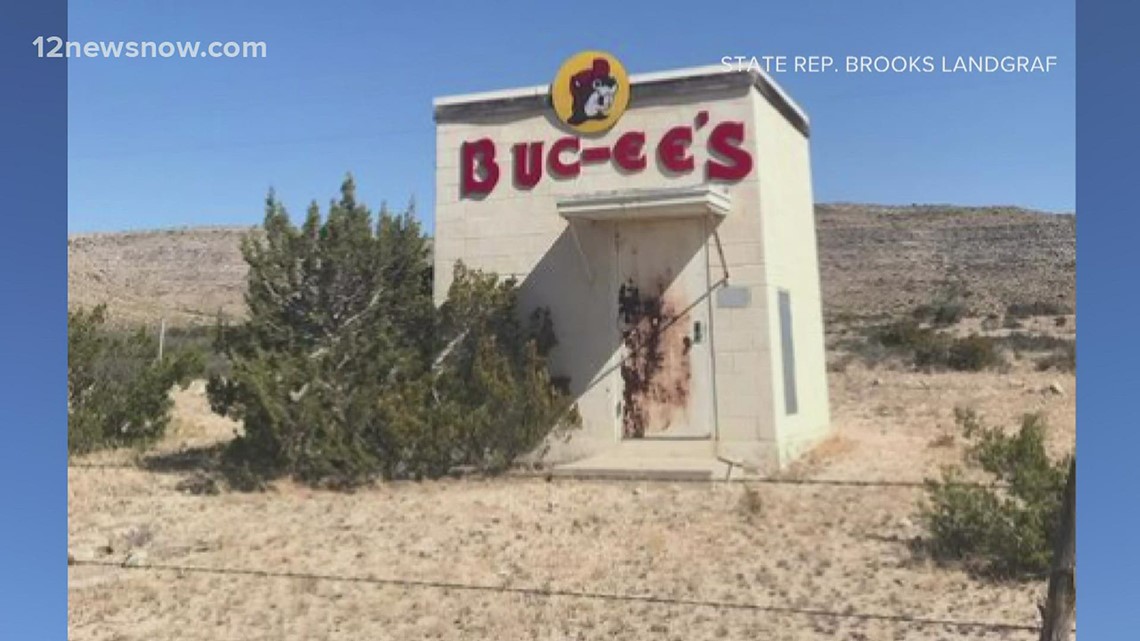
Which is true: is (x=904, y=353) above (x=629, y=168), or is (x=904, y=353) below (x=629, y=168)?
below

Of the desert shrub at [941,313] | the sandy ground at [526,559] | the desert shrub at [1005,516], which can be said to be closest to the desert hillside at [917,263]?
the desert shrub at [941,313]

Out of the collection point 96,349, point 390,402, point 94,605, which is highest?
point 96,349

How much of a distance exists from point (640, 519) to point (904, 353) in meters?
16.3

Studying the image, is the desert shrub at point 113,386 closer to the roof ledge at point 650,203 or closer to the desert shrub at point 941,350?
the roof ledge at point 650,203

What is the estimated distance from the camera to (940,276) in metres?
36.2

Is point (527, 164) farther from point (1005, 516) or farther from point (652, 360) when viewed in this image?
point (1005, 516)

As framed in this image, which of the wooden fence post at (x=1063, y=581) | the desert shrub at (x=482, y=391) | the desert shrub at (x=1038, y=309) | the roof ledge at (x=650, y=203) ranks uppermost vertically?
the desert shrub at (x=1038, y=309)

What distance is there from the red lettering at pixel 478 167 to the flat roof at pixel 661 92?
0.42 m

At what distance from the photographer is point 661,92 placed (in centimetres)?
1080

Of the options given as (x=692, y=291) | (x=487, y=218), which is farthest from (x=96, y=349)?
(x=692, y=291)

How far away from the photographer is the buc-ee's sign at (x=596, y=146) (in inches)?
418

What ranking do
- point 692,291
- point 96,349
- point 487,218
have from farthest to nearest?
point 96,349 < point 487,218 < point 692,291

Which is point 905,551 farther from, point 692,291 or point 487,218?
point 487,218

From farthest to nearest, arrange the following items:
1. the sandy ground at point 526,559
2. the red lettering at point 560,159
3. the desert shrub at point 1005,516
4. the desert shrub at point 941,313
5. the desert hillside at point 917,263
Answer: the desert hillside at point 917,263, the desert shrub at point 941,313, the red lettering at point 560,159, the desert shrub at point 1005,516, the sandy ground at point 526,559
